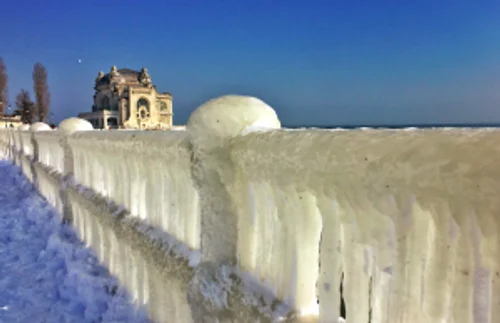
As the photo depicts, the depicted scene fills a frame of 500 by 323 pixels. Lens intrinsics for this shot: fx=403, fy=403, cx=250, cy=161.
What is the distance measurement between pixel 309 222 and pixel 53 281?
3471 mm

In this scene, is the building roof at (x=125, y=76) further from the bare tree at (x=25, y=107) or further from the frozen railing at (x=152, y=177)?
the frozen railing at (x=152, y=177)

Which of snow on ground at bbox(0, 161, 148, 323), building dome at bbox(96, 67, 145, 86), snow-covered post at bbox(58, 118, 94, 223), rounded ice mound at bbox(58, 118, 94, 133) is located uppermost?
building dome at bbox(96, 67, 145, 86)

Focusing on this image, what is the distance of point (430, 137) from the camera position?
3.39ft

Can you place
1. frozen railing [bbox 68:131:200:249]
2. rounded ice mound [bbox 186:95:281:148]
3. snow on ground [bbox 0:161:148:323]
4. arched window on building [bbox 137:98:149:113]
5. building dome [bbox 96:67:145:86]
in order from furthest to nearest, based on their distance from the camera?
building dome [bbox 96:67:145:86] < arched window on building [bbox 137:98:149:113] < snow on ground [bbox 0:161:148:323] < frozen railing [bbox 68:131:200:249] < rounded ice mound [bbox 186:95:281:148]

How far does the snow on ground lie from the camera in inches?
133

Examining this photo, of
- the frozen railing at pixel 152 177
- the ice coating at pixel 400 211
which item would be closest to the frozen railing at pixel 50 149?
the frozen railing at pixel 152 177

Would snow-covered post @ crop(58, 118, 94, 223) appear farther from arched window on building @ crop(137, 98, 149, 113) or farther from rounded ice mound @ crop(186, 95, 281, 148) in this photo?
arched window on building @ crop(137, 98, 149, 113)

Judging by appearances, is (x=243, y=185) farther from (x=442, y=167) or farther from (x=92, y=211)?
(x=92, y=211)

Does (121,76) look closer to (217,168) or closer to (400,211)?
(217,168)

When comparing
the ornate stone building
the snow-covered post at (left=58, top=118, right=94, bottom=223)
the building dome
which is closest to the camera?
the snow-covered post at (left=58, top=118, right=94, bottom=223)

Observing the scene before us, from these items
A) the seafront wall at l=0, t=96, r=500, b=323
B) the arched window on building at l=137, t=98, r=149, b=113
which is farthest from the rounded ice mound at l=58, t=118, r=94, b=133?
the arched window on building at l=137, t=98, r=149, b=113

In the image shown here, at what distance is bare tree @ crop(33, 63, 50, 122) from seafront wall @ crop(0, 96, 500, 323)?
60479mm

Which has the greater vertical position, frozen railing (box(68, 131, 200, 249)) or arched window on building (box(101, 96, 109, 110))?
arched window on building (box(101, 96, 109, 110))

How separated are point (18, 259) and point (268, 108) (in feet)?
13.4
